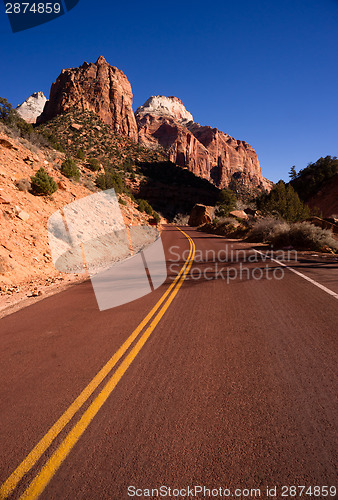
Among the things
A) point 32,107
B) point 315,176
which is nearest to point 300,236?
point 315,176

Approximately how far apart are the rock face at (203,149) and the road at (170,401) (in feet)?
406

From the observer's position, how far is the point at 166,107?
17900 cm

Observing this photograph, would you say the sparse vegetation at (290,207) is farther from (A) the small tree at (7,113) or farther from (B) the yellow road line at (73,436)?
(A) the small tree at (7,113)

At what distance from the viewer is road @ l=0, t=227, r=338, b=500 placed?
1890mm

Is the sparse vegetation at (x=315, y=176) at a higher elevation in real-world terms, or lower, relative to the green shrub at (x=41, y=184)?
higher

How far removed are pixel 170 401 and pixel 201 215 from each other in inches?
1957

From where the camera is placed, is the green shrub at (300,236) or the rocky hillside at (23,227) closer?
the rocky hillside at (23,227)

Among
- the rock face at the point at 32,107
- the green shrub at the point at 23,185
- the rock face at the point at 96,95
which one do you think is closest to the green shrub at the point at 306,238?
the green shrub at the point at 23,185

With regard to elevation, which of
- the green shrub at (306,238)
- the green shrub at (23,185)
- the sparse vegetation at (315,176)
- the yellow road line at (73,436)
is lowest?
the yellow road line at (73,436)

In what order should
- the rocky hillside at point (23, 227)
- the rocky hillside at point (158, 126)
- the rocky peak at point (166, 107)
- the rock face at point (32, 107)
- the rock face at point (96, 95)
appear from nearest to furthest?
the rocky hillside at point (23, 227) → the rock face at point (96, 95) → the rocky hillside at point (158, 126) → the rocky peak at point (166, 107) → the rock face at point (32, 107)

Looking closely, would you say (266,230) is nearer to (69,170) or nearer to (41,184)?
(41,184)

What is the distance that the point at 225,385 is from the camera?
2.91m

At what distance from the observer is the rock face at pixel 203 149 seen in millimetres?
127500

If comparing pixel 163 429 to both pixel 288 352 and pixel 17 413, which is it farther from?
pixel 288 352
